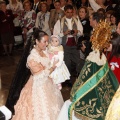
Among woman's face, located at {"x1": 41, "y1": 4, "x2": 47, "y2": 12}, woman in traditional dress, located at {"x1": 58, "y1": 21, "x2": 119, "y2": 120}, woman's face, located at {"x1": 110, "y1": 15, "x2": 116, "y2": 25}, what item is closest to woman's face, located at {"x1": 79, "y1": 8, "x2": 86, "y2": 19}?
woman's face, located at {"x1": 110, "y1": 15, "x2": 116, "y2": 25}

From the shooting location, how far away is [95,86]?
12.6 feet

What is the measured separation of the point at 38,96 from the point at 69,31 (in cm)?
248

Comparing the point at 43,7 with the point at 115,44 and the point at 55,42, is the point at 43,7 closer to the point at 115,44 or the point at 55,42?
the point at 55,42

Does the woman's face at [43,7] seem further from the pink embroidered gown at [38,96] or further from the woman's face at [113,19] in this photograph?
the pink embroidered gown at [38,96]

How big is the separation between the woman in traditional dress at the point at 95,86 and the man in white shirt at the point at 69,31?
2.98 metres

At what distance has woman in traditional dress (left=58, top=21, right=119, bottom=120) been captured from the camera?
384 centimetres

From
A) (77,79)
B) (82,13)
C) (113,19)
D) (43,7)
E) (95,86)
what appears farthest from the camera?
(43,7)

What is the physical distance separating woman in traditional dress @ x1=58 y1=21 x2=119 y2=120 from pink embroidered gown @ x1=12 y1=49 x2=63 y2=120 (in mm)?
727

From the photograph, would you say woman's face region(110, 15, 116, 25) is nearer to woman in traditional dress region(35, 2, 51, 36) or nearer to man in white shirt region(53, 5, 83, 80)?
man in white shirt region(53, 5, 83, 80)

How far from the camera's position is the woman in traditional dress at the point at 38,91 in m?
4.56

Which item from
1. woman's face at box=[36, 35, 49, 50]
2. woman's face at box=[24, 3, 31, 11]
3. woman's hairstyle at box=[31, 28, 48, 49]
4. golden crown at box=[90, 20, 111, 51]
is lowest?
woman's face at box=[24, 3, 31, 11]

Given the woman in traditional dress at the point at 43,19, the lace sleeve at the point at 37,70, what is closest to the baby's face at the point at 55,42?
the lace sleeve at the point at 37,70

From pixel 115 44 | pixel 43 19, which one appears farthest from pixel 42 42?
pixel 43 19

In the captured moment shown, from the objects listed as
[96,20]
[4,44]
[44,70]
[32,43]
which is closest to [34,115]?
[44,70]
